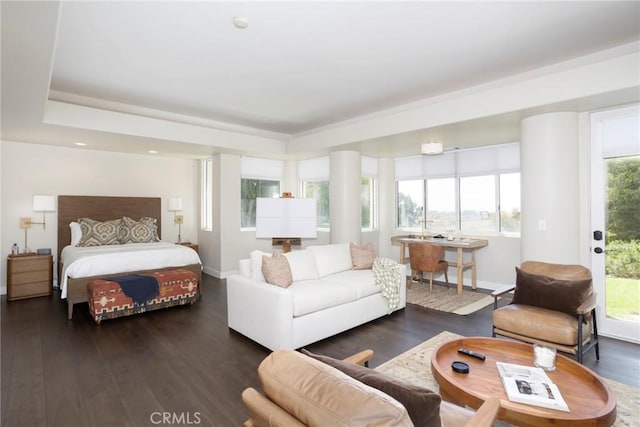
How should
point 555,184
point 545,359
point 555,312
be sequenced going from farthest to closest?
1. point 555,184
2. point 555,312
3. point 545,359

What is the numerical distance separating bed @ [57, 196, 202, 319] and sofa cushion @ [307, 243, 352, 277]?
80.5 inches

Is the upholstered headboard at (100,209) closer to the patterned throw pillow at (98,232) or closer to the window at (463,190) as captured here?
the patterned throw pillow at (98,232)

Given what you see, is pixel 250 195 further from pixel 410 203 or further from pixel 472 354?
pixel 472 354

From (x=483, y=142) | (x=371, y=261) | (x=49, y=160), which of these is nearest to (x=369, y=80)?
(x=371, y=261)

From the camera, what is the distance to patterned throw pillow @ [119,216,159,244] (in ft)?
19.2

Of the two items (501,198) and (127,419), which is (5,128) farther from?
(501,198)

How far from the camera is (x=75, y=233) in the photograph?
5480mm

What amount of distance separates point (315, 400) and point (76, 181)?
6521mm

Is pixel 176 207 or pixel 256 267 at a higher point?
pixel 176 207

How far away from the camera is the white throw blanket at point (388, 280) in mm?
4039

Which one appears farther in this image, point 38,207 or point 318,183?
point 318,183

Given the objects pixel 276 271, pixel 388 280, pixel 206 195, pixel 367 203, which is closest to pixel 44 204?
pixel 206 195

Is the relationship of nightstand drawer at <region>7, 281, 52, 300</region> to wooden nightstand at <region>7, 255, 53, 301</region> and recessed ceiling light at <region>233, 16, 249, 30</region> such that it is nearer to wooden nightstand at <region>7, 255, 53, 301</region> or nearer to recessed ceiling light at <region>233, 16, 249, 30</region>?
wooden nightstand at <region>7, 255, 53, 301</region>

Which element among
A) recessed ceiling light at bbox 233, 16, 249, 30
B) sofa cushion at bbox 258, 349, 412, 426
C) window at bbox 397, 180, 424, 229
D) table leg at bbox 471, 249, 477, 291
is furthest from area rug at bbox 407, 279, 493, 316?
recessed ceiling light at bbox 233, 16, 249, 30
